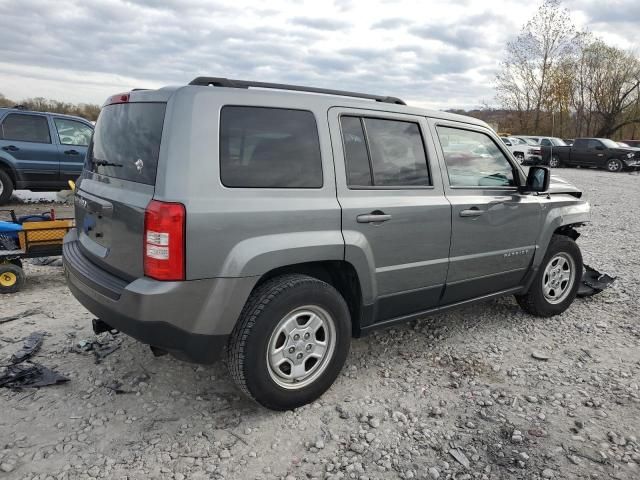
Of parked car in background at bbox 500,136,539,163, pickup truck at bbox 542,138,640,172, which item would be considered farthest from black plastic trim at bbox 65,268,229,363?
pickup truck at bbox 542,138,640,172

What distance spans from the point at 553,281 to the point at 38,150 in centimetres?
910

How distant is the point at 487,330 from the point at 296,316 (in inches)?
86.6

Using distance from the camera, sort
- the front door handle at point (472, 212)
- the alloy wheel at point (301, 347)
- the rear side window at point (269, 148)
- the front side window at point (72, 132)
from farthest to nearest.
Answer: the front side window at point (72, 132), the front door handle at point (472, 212), the alloy wheel at point (301, 347), the rear side window at point (269, 148)

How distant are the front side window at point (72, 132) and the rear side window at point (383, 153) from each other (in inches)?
327

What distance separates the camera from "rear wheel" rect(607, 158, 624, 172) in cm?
2333

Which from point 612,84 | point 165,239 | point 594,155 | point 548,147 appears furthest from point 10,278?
point 612,84

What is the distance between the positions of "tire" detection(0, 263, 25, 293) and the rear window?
2214 mm

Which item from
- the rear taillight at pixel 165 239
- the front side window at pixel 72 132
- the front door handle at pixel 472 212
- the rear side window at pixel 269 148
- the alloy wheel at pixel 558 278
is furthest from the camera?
the front side window at pixel 72 132

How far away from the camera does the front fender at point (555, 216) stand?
437 cm

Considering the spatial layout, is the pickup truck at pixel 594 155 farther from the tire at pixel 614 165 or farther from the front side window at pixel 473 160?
the front side window at pixel 473 160

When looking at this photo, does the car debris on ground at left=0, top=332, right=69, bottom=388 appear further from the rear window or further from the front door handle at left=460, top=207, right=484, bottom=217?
the front door handle at left=460, top=207, right=484, bottom=217

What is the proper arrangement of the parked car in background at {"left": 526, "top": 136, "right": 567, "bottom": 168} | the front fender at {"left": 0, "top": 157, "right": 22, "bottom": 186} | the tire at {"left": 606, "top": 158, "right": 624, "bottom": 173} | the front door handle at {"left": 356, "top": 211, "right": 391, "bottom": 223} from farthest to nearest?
the parked car in background at {"left": 526, "top": 136, "right": 567, "bottom": 168} < the tire at {"left": 606, "top": 158, "right": 624, "bottom": 173} < the front fender at {"left": 0, "top": 157, "right": 22, "bottom": 186} < the front door handle at {"left": 356, "top": 211, "right": 391, "bottom": 223}

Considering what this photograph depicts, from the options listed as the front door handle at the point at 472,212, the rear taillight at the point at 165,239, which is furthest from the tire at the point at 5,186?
the front door handle at the point at 472,212

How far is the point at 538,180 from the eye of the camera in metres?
4.09
